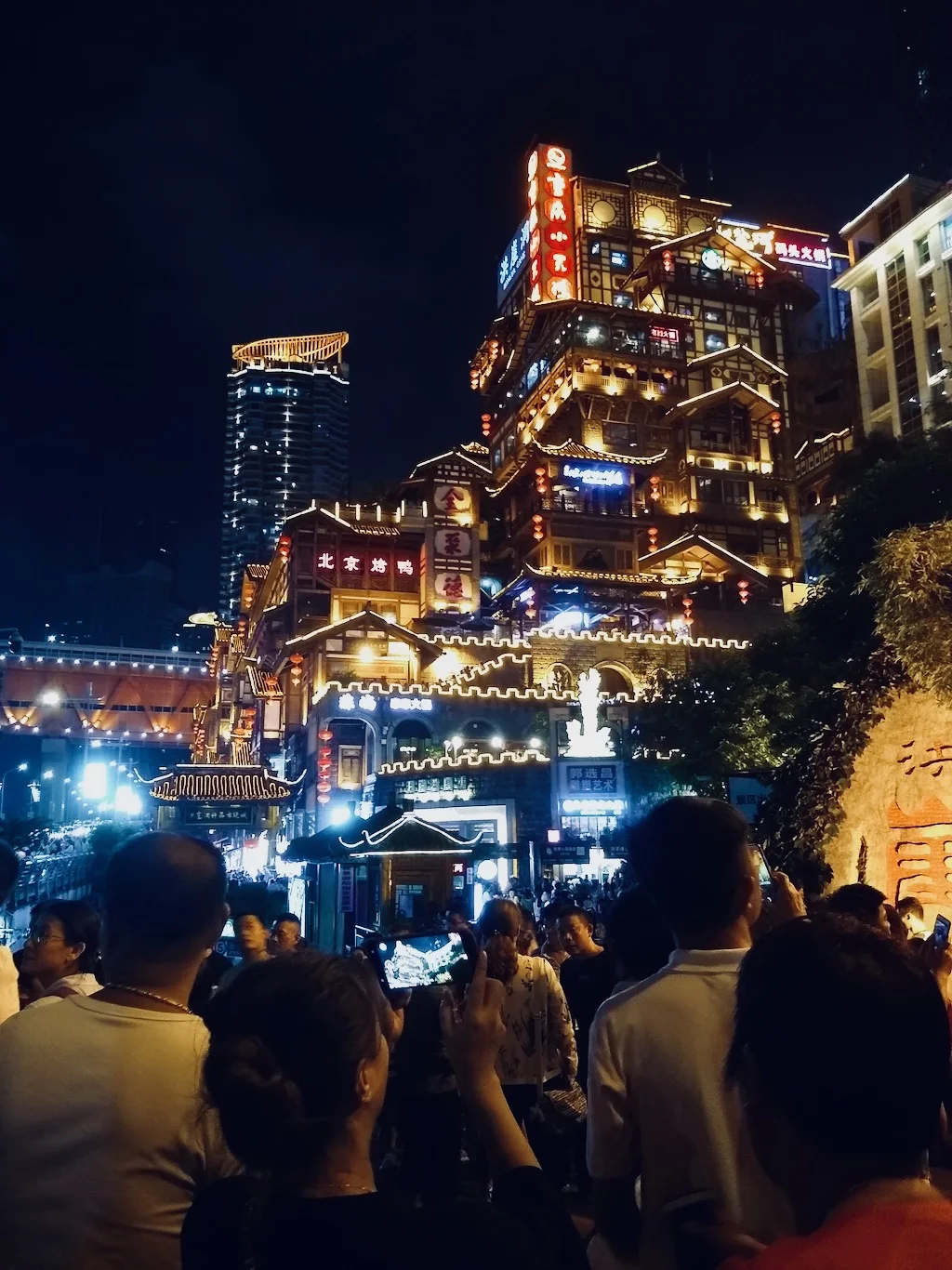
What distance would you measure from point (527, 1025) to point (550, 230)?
47.8m

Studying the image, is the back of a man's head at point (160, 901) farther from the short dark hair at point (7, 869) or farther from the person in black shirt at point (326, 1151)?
the short dark hair at point (7, 869)

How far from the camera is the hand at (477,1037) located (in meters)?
1.93

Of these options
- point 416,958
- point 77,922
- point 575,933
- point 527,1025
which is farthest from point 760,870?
point 77,922

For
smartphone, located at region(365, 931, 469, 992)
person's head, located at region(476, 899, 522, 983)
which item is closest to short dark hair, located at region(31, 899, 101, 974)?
smartphone, located at region(365, 931, 469, 992)

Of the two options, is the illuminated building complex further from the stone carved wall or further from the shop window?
the stone carved wall

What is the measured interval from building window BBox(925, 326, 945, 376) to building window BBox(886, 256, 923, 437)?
823 millimetres

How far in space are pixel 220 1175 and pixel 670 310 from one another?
51382mm

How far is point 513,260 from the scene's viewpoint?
2063 inches

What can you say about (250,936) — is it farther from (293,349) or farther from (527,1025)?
(293,349)

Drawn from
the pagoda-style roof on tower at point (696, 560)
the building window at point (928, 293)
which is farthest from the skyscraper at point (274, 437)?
the building window at point (928, 293)

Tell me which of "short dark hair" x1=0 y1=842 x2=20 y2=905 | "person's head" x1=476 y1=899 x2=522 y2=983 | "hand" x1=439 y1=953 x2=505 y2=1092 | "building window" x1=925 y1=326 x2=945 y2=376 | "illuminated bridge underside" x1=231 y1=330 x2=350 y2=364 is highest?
"illuminated bridge underside" x1=231 y1=330 x2=350 y2=364

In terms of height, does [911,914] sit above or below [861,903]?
below

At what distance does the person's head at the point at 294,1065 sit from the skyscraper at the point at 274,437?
128 metres

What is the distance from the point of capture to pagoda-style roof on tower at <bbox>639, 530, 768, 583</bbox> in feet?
138
